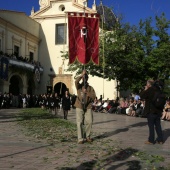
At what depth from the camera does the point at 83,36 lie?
10.2 m

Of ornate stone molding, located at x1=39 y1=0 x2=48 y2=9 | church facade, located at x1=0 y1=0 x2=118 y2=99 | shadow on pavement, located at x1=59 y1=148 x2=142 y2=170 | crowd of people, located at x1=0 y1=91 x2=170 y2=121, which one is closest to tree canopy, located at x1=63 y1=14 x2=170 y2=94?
crowd of people, located at x1=0 y1=91 x2=170 y2=121

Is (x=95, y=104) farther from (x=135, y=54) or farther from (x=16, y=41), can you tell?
(x=16, y=41)

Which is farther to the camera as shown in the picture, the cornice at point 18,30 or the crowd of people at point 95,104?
the cornice at point 18,30

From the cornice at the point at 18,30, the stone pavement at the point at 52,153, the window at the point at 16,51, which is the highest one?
the cornice at the point at 18,30

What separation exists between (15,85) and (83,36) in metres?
28.1

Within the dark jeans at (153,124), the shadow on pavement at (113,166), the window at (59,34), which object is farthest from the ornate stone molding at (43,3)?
the shadow on pavement at (113,166)

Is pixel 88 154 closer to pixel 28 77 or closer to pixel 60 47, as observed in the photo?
pixel 28 77

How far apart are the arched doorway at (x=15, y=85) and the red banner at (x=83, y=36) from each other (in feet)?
87.9

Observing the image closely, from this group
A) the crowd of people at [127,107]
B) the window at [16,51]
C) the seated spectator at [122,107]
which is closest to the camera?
the crowd of people at [127,107]

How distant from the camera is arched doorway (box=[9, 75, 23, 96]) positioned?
120 ft

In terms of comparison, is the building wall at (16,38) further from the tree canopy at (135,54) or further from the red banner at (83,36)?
the red banner at (83,36)

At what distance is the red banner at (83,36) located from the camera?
1020cm

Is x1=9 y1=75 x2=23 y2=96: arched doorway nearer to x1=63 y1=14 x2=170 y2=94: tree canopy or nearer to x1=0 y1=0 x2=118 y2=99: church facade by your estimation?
x1=0 y1=0 x2=118 y2=99: church facade

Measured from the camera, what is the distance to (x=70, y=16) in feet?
33.3
